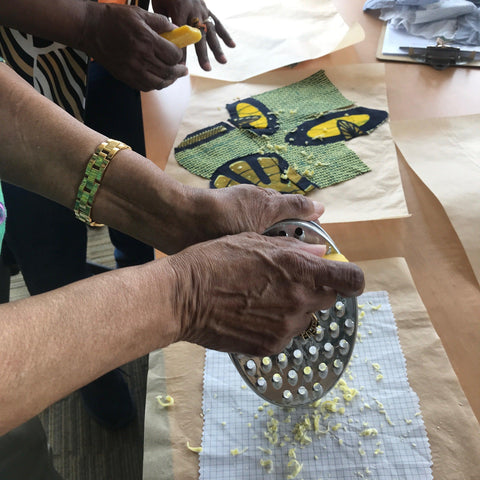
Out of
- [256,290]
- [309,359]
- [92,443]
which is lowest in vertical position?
[92,443]

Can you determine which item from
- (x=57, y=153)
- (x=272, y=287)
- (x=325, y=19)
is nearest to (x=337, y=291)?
(x=272, y=287)

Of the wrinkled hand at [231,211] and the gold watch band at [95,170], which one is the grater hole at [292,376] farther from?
the gold watch band at [95,170]

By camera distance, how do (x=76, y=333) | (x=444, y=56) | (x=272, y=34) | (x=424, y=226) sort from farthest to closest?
(x=272, y=34), (x=444, y=56), (x=424, y=226), (x=76, y=333)

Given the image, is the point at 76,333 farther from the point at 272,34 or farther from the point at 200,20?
the point at 272,34

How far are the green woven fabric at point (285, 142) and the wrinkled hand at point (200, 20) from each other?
11cm

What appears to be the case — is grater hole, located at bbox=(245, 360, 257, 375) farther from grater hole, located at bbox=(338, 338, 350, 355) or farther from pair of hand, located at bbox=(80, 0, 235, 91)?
pair of hand, located at bbox=(80, 0, 235, 91)

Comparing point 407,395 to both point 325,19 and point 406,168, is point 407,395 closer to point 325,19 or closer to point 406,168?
point 406,168

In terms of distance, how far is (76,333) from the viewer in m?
0.42

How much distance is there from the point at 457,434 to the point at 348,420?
0.40 ft

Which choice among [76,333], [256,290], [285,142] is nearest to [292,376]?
[256,290]

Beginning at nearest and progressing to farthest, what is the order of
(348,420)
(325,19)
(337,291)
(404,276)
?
1. (337,291)
2. (348,420)
3. (404,276)
4. (325,19)

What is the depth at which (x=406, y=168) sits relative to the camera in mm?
866

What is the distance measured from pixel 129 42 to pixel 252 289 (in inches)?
20.3

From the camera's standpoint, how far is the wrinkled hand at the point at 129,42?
2.62 feet
